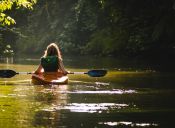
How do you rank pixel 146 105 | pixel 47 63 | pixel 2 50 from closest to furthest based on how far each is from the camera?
pixel 146 105 → pixel 47 63 → pixel 2 50

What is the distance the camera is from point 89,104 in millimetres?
16812

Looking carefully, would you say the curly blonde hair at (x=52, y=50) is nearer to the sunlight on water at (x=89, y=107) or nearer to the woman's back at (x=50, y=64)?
the woman's back at (x=50, y=64)

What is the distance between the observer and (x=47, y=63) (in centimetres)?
2508

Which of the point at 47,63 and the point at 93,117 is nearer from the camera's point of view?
the point at 93,117

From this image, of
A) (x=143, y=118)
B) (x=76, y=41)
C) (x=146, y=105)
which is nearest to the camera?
(x=143, y=118)

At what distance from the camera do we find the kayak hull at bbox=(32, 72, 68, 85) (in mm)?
23406

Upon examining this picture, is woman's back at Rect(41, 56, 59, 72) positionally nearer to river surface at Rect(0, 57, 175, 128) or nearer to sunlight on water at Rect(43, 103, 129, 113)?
river surface at Rect(0, 57, 175, 128)

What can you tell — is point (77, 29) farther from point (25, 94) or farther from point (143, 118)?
point (143, 118)

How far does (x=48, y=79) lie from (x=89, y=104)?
7107mm

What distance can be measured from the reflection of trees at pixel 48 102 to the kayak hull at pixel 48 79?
0.61 meters

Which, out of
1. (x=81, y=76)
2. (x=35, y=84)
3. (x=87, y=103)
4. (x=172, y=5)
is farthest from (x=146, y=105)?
(x=172, y=5)

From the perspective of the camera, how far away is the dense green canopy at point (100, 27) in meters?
44.5

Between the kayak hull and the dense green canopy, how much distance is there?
57.5 feet

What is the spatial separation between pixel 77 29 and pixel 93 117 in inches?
2106
